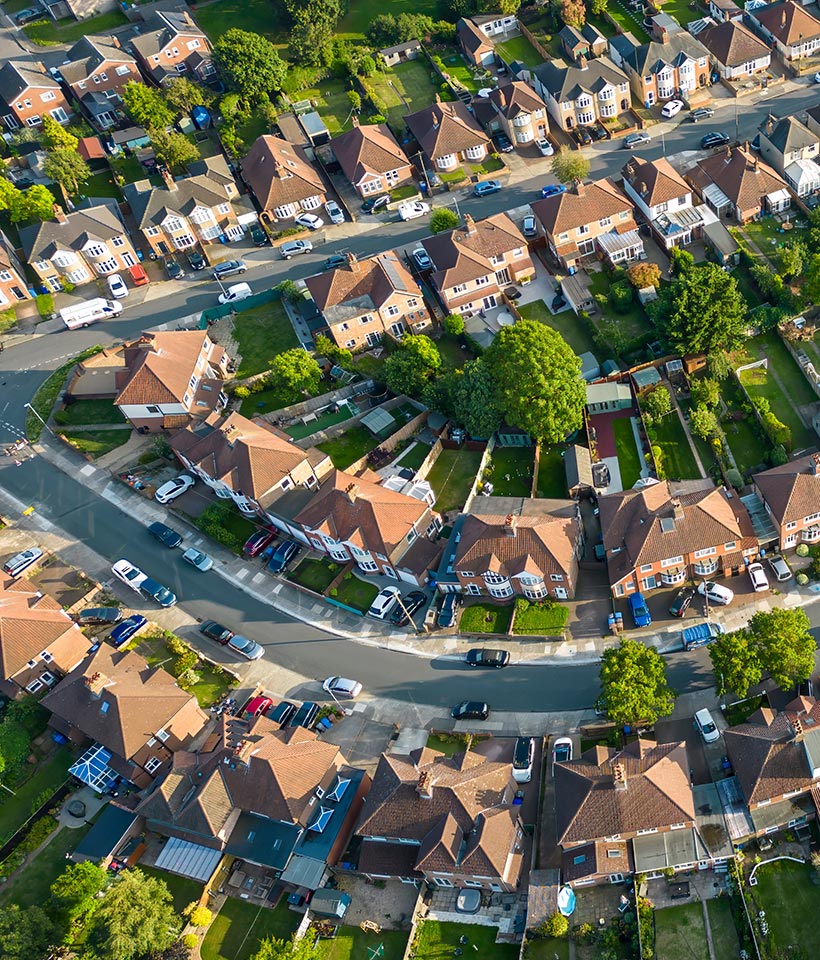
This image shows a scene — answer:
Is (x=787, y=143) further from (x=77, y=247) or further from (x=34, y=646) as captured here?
(x=34, y=646)

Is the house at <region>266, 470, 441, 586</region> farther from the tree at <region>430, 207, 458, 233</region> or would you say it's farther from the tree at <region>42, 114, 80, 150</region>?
the tree at <region>42, 114, 80, 150</region>

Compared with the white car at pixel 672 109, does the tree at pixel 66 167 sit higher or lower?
higher

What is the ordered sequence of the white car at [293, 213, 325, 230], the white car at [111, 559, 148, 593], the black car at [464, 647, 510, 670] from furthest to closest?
the white car at [293, 213, 325, 230]
the white car at [111, 559, 148, 593]
the black car at [464, 647, 510, 670]

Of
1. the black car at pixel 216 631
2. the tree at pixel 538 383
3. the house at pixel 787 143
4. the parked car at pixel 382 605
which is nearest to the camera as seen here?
the parked car at pixel 382 605

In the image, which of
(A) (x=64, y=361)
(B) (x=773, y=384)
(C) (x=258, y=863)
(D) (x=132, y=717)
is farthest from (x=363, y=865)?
(A) (x=64, y=361)

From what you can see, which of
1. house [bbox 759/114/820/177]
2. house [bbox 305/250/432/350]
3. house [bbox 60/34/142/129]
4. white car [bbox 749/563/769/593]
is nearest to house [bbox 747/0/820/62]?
house [bbox 759/114/820/177]

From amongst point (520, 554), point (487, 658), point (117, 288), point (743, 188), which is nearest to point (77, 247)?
point (117, 288)

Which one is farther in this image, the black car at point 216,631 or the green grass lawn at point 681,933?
the black car at point 216,631

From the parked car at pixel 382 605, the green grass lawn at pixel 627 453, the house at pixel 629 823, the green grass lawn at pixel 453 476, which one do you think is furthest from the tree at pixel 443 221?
Answer: the house at pixel 629 823

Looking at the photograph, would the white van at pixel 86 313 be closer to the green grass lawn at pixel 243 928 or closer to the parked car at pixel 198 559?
the parked car at pixel 198 559
